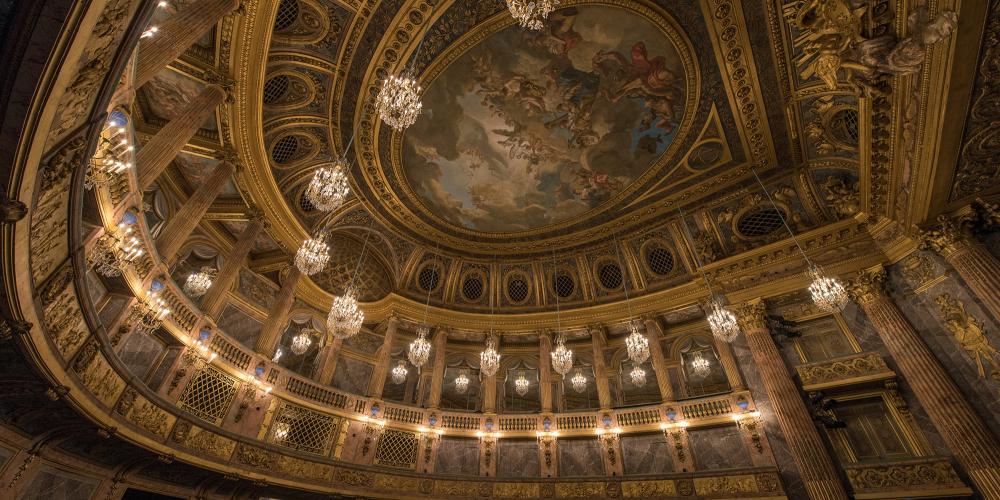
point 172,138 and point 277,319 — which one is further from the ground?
point 172,138

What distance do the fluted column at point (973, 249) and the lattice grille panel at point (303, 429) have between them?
1700 centimetres

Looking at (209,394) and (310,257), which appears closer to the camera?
(310,257)

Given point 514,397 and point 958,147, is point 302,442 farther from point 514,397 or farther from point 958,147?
point 958,147

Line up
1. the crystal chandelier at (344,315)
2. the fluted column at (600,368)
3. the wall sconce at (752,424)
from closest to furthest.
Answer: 1. the crystal chandelier at (344,315)
2. the wall sconce at (752,424)
3. the fluted column at (600,368)

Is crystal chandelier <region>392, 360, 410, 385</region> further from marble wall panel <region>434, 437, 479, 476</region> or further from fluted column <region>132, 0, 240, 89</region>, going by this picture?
fluted column <region>132, 0, 240, 89</region>

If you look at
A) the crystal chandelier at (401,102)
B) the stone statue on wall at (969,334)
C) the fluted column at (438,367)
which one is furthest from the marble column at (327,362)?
the stone statue on wall at (969,334)

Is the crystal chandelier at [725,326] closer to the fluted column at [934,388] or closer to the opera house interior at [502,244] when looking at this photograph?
the opera house interior at [502,244]

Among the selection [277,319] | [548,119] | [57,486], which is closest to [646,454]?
[548,119]

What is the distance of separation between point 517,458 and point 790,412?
8.45 meters

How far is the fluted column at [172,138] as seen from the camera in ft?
26.2

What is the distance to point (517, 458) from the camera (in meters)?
13.8

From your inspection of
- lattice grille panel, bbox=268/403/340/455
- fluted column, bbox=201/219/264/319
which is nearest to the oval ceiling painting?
fluted column, bbox=201/219/264/319

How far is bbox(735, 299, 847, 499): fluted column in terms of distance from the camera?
979 centimetres

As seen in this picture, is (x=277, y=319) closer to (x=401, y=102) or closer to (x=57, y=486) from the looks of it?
(x=57, y=486)
